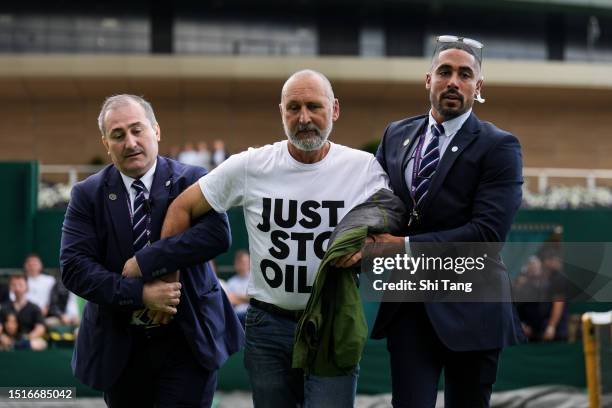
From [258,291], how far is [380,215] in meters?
0.73

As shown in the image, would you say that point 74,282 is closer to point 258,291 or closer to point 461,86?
point 258,291

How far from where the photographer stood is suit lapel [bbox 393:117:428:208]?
4.45m

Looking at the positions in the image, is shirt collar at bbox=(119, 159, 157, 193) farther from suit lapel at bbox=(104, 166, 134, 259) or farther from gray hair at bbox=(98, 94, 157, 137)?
gray hair at bbox=(98, 94, 157, 137)

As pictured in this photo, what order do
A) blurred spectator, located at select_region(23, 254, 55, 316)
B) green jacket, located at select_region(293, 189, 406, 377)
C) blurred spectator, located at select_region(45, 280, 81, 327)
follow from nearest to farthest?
green jacket, located at select_region(293, 189, 406, 377) → blurred spectator, located at select_region(45, 280, 81, 327) → blurred spectator, located at select_region(23, 254, 55, 316)

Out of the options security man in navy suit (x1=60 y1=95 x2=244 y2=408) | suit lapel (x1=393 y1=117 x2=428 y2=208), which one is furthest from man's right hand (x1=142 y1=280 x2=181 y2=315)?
suit lapel (x1=393 y1=117 x2=428 y2=208)

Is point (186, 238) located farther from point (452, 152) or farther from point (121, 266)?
point (452, 152)

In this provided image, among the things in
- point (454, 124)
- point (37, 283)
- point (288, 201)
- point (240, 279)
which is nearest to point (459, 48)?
point (454, 124)

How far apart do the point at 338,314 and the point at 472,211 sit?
2.42ft

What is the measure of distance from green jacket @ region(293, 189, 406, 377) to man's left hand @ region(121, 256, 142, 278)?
0.80m

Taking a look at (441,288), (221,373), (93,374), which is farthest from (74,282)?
(221,373)

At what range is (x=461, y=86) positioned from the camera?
436 cm

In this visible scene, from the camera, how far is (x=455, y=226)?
435cm

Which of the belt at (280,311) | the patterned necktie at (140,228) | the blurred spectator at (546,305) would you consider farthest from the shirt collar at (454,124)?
the blurred spectator at (546,305)

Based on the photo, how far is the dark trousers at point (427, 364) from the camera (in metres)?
4.28
